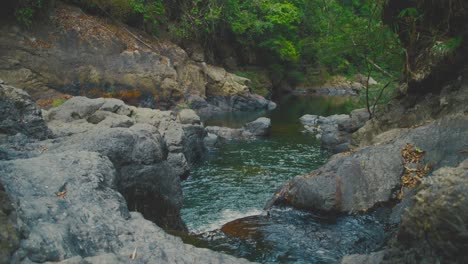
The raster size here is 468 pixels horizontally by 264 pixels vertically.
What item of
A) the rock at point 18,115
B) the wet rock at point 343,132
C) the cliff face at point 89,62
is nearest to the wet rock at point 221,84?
the cliff face at point 89,62

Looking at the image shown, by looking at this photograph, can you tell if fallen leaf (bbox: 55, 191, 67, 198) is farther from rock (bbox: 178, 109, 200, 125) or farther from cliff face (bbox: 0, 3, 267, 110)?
cliff face (bbox: 0, 3, 267, 110)

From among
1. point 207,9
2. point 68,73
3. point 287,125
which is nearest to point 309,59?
point 207,9

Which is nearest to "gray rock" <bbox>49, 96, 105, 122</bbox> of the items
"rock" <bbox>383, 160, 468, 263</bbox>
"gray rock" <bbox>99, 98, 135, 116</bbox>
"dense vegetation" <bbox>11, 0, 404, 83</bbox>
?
"gray rock" <bbox>99, 98, 135, 116</bbox>

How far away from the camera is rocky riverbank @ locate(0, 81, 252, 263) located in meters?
3.12

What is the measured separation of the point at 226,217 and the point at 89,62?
14763 millimetres

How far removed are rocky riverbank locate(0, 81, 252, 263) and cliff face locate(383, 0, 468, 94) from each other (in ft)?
18.8

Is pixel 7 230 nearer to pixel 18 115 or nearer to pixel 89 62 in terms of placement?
pixel 18 115

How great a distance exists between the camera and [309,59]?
1731 inches

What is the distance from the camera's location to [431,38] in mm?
8359

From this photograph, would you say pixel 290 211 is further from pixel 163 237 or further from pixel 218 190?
pixel 163 237

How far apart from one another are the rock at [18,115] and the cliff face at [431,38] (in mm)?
7490

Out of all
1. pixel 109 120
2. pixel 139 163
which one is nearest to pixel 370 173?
pixel 139 163

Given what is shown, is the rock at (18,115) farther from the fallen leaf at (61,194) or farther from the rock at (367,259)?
the rock at (367,259)

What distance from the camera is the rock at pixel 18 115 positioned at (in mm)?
7359
